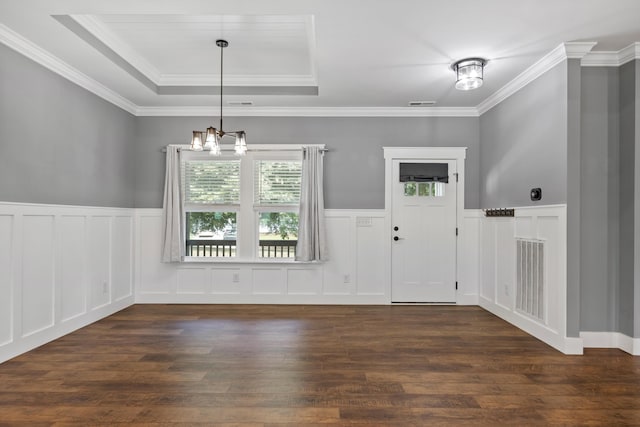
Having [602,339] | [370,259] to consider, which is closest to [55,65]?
[370,259]

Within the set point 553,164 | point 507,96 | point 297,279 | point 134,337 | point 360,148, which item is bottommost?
point 134,337

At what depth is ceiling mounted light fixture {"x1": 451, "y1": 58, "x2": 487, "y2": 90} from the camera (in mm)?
3625

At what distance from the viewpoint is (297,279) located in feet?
16.9

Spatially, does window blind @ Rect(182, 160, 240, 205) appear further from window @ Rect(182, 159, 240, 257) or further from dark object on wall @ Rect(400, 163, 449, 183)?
dark object on wall @ Rect(400, 163, 449, 183)

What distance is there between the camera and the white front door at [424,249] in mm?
5188

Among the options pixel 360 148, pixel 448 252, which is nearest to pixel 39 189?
pixel 360 148

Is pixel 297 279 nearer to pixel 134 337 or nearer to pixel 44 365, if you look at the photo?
pixel 134 337

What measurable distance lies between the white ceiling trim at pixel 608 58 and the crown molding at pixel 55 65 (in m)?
4.89

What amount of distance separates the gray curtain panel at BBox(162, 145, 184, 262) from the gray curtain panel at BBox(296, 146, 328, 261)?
1.61m

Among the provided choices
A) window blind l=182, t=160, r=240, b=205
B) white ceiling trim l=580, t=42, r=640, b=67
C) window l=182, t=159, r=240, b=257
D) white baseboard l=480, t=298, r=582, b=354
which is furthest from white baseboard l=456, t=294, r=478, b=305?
window blind l=182, t=160, r=240, b=205

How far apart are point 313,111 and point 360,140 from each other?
2.47 ft

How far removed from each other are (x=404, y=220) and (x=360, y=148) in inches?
45.7

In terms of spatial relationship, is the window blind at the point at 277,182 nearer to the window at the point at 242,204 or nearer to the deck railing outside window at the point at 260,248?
the window at the point at 242,204

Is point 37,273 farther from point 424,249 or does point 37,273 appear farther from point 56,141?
point 424,249
